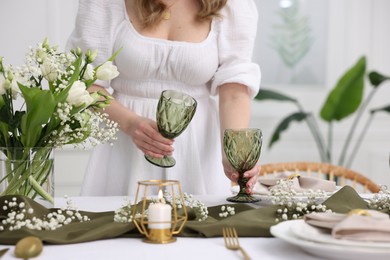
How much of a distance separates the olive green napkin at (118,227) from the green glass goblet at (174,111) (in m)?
0.24

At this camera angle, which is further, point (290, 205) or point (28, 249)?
point (290, 205)

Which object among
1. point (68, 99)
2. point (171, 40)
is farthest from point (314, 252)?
point (171, 40)

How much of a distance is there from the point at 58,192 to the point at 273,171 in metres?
1.96

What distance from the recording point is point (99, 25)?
1.98 m

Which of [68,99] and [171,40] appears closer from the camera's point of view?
[68,99]

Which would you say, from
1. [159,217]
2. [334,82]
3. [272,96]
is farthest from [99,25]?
[334,82]

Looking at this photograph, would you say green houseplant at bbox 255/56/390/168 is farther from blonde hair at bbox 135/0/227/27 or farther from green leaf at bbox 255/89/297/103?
blonde hair at bbox 135/0/227/27

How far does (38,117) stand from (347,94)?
292 cm

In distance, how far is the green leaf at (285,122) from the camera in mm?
3854

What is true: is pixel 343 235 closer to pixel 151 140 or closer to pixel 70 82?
pixel 70 82

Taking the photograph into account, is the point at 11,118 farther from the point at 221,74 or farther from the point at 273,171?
the point at 273,171

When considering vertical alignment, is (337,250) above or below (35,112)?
below

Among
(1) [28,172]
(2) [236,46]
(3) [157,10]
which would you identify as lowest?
(1) [28,172]

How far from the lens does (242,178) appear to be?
157 cm
